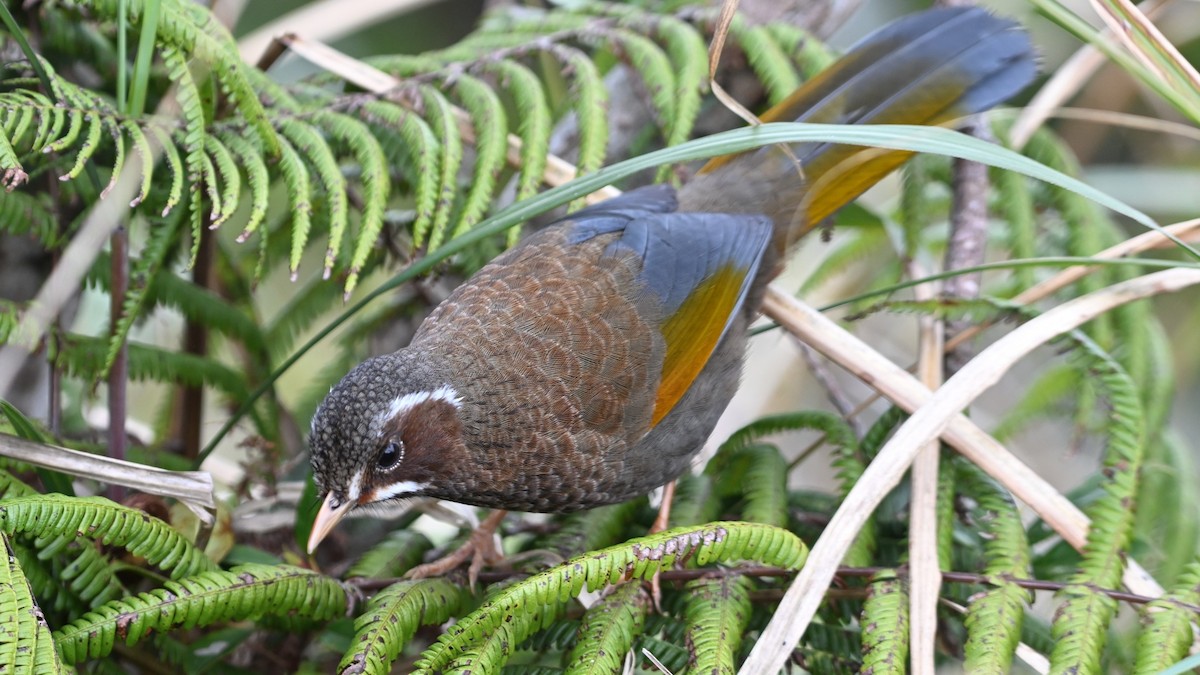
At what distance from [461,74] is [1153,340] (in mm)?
2393

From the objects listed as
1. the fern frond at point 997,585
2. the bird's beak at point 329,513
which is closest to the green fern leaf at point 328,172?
the bird's beak at point 329,513

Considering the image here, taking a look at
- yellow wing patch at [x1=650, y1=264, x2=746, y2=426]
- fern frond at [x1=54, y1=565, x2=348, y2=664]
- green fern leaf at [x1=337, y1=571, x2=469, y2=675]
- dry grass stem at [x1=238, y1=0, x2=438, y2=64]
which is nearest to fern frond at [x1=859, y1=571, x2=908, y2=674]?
yellow wing patch at [x1=650, y1=264, x2=746, y2=426]

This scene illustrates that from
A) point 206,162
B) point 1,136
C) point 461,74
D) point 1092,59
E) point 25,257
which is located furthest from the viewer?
point 1092,59

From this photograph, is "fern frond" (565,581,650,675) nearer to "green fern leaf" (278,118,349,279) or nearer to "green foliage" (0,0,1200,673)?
"green foliage" (0,0,1200,673)

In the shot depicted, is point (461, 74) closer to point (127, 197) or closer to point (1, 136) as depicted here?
point (127, 197)

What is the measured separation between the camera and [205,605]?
218 centimetres

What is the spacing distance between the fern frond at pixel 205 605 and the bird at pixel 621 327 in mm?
237

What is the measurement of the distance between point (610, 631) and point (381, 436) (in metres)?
0.77

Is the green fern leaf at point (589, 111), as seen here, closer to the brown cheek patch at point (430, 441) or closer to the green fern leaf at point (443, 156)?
the green fern leaf at point (443, 156)

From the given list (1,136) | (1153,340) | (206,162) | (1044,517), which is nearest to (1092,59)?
(1153,340)

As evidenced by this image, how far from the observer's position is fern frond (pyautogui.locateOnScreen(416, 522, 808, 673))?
2.14m

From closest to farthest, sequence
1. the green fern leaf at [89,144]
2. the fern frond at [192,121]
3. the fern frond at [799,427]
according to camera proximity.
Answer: the green fern leaf at [89,144], the fern frond at [192,121], the fern frond at [799,427]

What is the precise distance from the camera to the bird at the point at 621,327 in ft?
8.90

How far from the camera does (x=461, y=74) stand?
3242 mm
